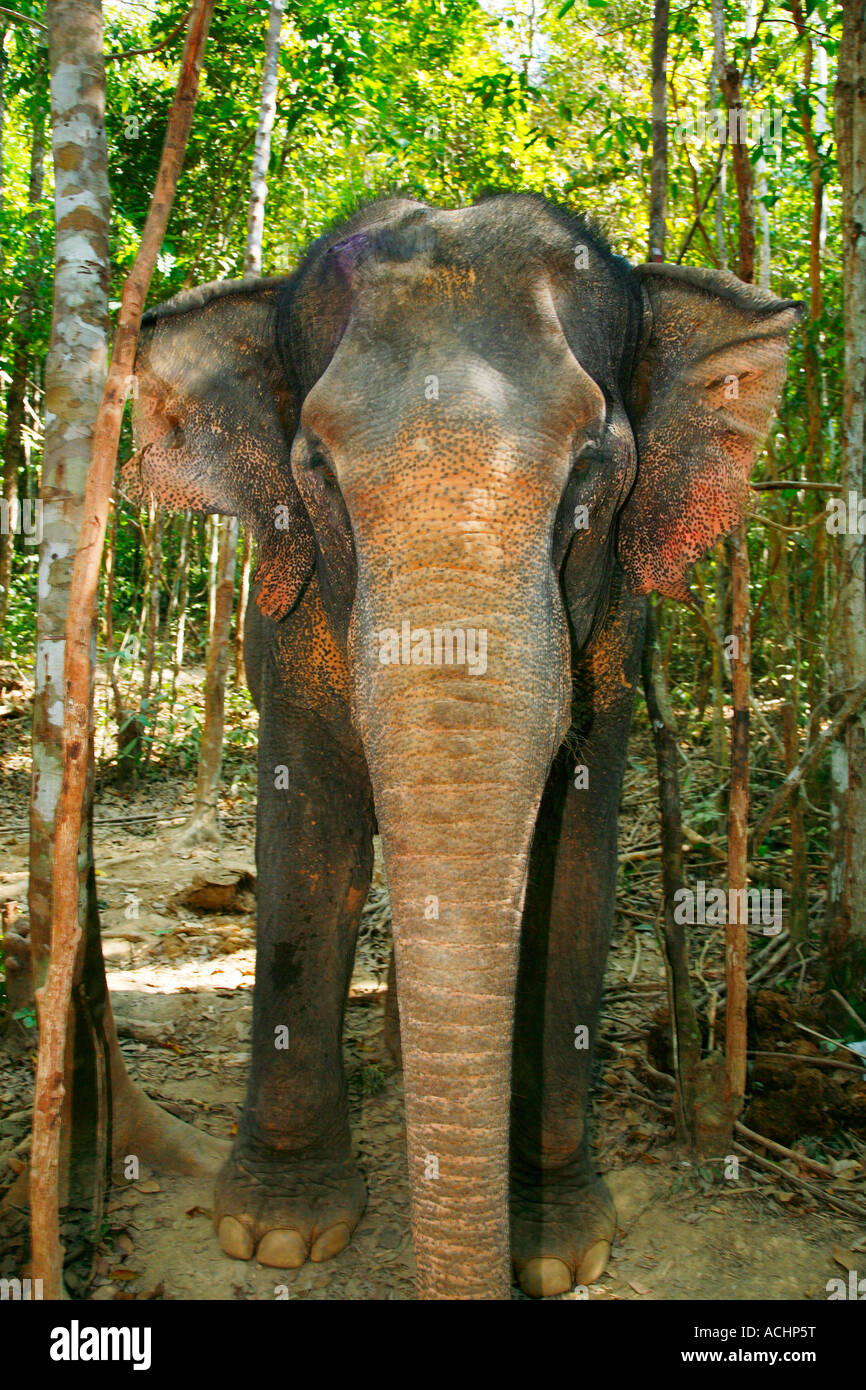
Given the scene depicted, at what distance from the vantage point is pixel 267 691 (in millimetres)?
3098

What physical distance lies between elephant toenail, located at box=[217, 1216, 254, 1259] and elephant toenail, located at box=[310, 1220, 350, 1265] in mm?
179

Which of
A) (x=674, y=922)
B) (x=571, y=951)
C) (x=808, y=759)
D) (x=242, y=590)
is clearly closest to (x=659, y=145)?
(x=808, y=759)

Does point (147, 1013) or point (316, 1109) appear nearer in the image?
point (316, 1109)

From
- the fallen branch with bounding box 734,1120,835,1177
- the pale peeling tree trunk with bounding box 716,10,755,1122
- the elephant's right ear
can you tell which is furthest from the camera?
the fallen branch with bounding box 734,1120,835,1177

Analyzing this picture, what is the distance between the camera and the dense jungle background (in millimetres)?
2922

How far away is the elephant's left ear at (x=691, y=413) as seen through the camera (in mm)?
2799

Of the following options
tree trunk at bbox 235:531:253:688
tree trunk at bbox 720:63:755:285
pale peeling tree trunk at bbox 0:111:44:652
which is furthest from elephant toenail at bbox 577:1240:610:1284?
pale peeling tree trunk at bbox 0:111:44:652

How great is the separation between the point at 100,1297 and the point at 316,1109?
2.37 feet

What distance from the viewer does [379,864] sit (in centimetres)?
735

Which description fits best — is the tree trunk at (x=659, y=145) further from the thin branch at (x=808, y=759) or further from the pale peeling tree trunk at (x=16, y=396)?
the pale peeling tree trunk at (x=16, y=396)

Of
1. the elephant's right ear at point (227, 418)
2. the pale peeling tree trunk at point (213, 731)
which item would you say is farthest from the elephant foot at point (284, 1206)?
the pale peeling tree trunk at point (213, 731)

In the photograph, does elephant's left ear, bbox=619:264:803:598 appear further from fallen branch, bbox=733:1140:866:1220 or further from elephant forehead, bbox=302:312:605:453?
fallen branch, bbox=733:1140:866:1220
